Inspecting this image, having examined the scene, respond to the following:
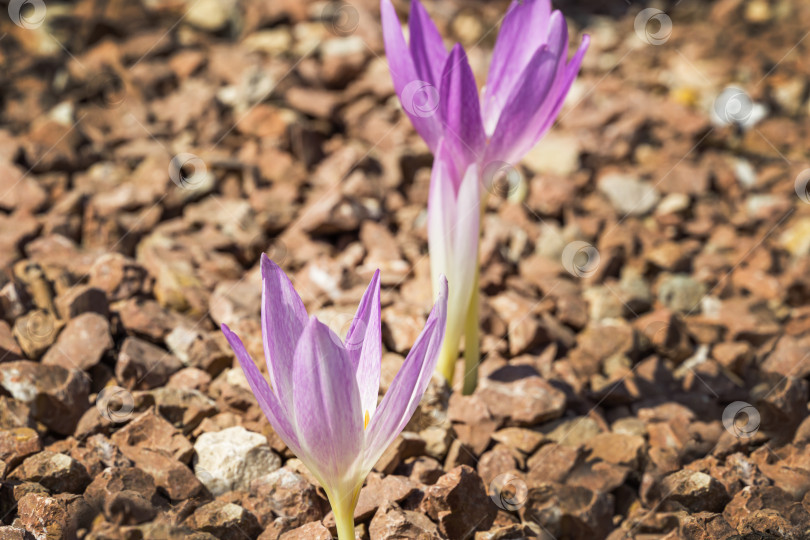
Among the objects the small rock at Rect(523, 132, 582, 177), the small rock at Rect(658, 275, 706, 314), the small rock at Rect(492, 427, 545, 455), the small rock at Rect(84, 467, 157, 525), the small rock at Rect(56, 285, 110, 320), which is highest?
the small rock at Rect(523, 132, 582, 177)

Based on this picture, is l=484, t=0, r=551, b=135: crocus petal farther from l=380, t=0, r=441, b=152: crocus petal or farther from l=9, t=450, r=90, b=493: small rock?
l=9, t=450, r=90, b=493: small rock

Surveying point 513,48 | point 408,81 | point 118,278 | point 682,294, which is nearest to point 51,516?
point 118,278

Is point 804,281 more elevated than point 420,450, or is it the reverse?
point 804,281

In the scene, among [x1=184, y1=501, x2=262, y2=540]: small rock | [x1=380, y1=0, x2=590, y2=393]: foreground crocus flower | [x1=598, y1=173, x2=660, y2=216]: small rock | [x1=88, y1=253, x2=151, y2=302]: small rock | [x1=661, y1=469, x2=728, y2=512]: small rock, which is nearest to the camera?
[x1=184, y1=501, x2=262, y2=540]: small rock

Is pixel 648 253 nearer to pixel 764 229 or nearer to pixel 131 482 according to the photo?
pixel 764 229

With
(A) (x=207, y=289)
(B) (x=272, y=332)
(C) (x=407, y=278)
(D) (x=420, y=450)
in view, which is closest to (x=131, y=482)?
(B) (x=272, y=332)

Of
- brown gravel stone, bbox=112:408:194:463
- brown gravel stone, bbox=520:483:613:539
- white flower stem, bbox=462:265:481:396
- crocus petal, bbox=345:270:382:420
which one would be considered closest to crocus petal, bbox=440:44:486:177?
white flower stem, bbox=462:265:481:396

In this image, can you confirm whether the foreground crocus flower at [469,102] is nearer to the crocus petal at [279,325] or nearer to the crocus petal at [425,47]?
the crocus petal at [425,47]

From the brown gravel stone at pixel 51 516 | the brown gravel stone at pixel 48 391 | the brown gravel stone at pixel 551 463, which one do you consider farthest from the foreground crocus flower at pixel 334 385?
the brown gravel stone at pixel 48 391
